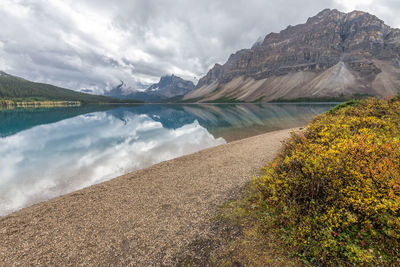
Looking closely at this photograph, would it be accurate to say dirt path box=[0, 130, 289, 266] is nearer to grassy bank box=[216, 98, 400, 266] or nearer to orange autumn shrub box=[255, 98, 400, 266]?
grassy bank box=[216, 98, 400, 266]

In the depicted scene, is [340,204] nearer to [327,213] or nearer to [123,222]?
[327,213]

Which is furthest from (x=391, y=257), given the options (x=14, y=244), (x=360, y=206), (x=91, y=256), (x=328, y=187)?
(x=14, y=244)

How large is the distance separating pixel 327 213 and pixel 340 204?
48 cm


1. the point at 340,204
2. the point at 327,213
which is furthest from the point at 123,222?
the point at 340,204

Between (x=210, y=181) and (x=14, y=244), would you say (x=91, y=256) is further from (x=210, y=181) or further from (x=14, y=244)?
(x=210, y=181)

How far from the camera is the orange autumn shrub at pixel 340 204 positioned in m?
4.41

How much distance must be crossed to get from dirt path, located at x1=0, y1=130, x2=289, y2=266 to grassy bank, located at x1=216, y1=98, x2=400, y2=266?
2028 mm

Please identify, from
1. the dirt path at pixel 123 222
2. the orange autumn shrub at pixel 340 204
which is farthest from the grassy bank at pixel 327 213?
the dirt path at pixel 123 222

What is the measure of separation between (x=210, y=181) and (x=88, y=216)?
23.1 ft

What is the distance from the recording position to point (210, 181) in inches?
459

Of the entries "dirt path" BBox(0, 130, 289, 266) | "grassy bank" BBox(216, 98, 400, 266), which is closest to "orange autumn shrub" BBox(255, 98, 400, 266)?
"grassy bank" BBox(216, 98, 400, 266)

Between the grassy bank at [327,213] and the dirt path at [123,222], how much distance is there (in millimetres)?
2028

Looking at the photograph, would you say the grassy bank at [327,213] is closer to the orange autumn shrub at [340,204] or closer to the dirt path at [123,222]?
the orange autumn shrub at [340,204]

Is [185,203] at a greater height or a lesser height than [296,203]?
lesser
